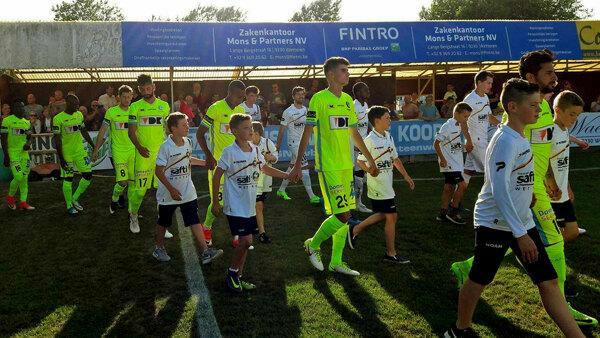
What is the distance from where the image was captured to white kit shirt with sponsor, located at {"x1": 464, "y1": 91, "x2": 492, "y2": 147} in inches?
347

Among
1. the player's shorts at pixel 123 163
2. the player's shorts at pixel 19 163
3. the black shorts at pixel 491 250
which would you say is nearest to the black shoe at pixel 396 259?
the black shorts at pixel 491 250

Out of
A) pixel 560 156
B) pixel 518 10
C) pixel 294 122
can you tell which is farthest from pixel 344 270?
pixel 518 10

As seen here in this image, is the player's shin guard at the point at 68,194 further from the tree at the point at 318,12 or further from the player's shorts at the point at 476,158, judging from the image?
the tree at the point at 318,12

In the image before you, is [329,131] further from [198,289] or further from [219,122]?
[198,289]

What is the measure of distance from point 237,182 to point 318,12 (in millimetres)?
73474

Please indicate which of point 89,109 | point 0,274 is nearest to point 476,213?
point 0,274

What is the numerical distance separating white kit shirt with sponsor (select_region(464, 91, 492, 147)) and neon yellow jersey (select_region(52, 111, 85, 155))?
7.15 m

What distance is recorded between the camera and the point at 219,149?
7199mm

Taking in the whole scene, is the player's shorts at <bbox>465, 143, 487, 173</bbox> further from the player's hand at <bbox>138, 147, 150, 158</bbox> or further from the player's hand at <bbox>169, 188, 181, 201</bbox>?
the player's hand at <bbox>138, 147, 150, 158</bbox>

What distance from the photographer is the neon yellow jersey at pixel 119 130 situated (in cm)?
873

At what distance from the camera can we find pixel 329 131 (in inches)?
228

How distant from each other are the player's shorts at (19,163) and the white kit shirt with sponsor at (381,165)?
7161 millimetres

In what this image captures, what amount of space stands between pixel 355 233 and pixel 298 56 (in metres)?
10.8

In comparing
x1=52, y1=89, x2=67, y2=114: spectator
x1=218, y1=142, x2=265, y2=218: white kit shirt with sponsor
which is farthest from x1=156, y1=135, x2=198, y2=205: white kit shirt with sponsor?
x1=52, y1=89, x2=67, y2=114: spectator
